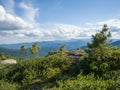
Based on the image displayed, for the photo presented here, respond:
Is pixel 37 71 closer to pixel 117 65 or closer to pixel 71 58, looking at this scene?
pixel 71 58

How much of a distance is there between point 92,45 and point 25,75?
23.6 meters

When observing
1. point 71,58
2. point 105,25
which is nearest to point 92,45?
point 105,25

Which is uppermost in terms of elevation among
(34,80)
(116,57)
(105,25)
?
(105,25)

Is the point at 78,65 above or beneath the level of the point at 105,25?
beneath

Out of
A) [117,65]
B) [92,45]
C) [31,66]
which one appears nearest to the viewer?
[117,65]

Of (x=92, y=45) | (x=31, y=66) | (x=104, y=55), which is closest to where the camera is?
(x=104, y=55)

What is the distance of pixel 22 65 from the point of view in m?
32.7

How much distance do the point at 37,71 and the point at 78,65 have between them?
5.13 meters

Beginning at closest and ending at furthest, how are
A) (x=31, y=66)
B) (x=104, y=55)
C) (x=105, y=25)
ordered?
(x=104, y=55) → (x=31, y=66) → (x=105, y=25)

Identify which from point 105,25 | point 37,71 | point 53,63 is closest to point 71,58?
point 53,63

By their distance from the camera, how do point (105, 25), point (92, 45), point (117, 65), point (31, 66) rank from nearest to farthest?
point (117, 65) < point (31, 66) < point (92, 45) < point (105, 25)

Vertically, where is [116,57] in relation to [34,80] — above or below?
above

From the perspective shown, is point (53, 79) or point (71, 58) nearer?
point (53, 79)

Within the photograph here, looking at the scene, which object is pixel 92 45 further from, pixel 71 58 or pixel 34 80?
pixel 34 80
